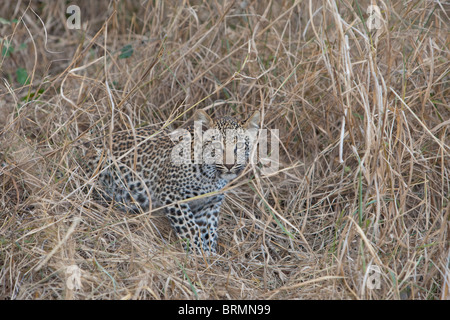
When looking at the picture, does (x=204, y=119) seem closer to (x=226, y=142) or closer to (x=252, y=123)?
(x=226, y=142)

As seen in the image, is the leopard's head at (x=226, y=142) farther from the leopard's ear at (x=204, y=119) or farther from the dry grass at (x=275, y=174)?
the dry grass at (x=275, y=174)

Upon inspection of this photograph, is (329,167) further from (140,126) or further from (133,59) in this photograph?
(133,59)

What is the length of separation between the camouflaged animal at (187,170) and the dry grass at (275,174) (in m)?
0.18

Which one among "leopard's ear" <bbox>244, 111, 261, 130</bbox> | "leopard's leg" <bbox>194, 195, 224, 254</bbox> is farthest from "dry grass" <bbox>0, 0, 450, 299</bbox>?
"leopard's ear" <bbox>244, 111, 261, 130</bbox>

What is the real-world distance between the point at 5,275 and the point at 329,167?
2.79 metres

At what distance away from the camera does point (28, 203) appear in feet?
13.8

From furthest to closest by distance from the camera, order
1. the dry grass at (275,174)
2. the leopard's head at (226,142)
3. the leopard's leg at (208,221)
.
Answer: the leopard's leg at (208,221) < the leopard's head at (226,142) < the dry grass at (275,174)

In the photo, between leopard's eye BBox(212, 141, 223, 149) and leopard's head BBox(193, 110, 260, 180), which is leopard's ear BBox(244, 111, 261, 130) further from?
leopard's eye BBox(212, 141, 223, 149)

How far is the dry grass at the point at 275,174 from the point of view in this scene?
12.4 feet

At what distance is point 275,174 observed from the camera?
4.12 m

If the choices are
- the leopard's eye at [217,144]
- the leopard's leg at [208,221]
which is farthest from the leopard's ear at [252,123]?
the leopard's leg at [208,221]

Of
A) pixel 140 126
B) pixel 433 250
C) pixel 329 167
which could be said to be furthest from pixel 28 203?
pixel 433 250

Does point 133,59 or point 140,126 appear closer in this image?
point 140,126
